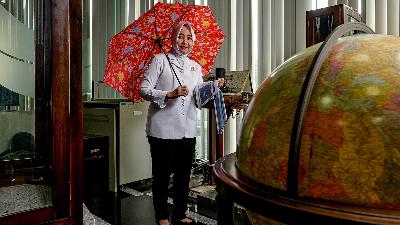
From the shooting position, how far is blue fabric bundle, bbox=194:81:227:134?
2.28 metres

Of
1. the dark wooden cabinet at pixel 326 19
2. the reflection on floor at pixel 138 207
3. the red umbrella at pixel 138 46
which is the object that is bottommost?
the reflection on floor at pixel 138 207

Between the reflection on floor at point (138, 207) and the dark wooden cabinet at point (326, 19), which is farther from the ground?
the dark wooden cabinet at point (326, 19)

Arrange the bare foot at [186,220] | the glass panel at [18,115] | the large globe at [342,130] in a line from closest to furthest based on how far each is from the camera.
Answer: the large globe at [342,130]
the glass panel at [18,115]
the bare foot at [186,220]

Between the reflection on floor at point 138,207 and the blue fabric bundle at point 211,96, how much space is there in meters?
0.79

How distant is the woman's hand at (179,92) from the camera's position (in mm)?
2160

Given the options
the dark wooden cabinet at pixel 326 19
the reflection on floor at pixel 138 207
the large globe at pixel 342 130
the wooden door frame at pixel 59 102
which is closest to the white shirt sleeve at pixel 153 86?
the wooden door frame at pixel 59 102

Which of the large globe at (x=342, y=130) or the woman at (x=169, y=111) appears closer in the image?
the large globe at (x=342, y=130)

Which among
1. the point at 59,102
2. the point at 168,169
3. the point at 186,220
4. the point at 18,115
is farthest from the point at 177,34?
the point at 186,220

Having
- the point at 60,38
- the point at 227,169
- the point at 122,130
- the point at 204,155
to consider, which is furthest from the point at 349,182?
the point at 204,155

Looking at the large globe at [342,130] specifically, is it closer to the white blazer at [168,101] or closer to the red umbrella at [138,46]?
the white blazer at [168,101]

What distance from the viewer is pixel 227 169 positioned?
735 millimetres

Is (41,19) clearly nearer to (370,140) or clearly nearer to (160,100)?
(160,100)

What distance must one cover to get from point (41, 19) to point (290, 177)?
134 centimetres

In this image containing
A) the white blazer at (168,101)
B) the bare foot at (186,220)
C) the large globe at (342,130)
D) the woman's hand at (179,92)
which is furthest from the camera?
the bare foot at (186,220)
